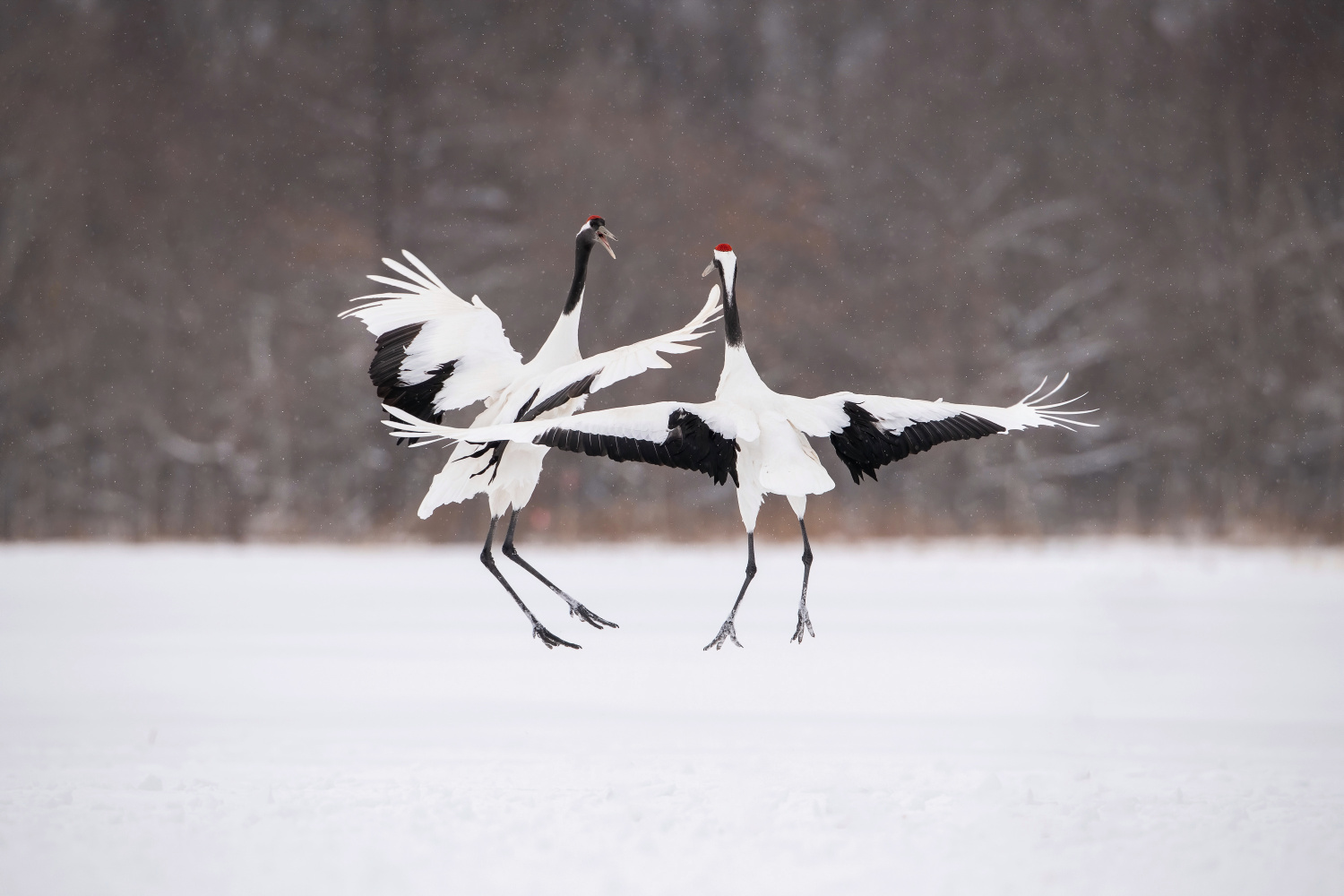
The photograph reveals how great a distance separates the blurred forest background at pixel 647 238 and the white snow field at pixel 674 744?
9.25 metres

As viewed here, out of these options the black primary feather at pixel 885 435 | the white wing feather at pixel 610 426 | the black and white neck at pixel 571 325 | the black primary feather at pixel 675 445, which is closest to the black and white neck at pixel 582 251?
the black and white neck at pixel 571 325

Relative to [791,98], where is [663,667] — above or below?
Answer: below

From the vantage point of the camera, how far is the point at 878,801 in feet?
15.5

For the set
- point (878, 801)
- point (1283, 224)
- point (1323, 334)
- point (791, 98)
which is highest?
point (791, 98)

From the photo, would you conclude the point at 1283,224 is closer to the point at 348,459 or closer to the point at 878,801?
the point at 348,459

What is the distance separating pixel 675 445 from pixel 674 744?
1.17 meters

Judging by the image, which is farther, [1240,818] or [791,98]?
[791,98]

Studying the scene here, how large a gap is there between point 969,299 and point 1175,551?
770 centimetres

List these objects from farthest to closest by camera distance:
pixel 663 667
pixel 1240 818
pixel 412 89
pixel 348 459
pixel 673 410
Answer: pixel 348 459 < pixel 412 89 < pixel 663 667 < pixel 673 410 < pixel 1240 818

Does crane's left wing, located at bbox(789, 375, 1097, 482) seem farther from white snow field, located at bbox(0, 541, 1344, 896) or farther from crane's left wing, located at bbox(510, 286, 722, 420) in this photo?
white snow field, located at bbox(0, 541, 1344, 896)

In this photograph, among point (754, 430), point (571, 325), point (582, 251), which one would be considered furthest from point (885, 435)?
point (582, 251)

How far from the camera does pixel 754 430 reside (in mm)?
5602

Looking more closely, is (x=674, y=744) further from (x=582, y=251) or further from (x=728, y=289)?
(x=582, y=251)

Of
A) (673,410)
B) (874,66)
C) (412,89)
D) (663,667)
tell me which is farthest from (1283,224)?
(673,410)
